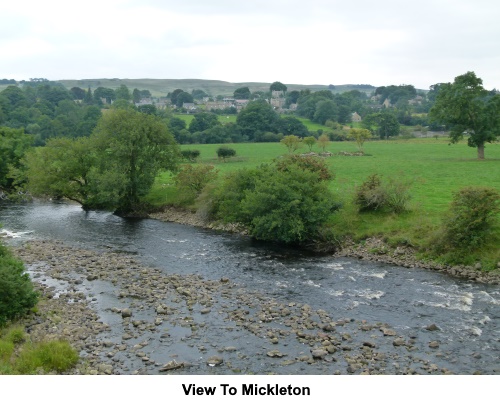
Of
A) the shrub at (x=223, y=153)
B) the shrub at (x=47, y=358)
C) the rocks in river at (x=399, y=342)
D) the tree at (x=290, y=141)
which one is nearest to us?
the shrub at (x=47, y=358)

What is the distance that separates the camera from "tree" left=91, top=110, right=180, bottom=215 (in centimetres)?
5419

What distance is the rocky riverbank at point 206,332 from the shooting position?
20.7m

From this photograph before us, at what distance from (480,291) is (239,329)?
1538cm

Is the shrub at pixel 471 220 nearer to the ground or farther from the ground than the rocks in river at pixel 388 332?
farther from the ground

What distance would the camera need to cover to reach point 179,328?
24609 millimetres

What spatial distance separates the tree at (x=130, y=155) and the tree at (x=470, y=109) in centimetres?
4058

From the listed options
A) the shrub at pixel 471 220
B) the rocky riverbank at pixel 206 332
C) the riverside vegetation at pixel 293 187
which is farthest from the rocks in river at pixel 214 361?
the shrub at pixel 471 220

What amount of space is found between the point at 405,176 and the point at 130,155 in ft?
109

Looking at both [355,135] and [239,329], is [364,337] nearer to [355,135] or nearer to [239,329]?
[239,329]

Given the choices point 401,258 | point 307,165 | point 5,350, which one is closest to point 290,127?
point 307,165

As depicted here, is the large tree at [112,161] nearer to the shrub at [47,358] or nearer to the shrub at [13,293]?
the shrub at [13,293]

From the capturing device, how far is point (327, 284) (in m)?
31.1

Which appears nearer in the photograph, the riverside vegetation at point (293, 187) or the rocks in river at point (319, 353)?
the rocks in river at point (319, 353)

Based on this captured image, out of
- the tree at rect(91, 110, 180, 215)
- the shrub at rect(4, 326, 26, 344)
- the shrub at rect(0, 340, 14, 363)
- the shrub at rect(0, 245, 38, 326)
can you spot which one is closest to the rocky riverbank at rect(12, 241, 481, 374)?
the shrub at rect(4, 326, 26, 344)
